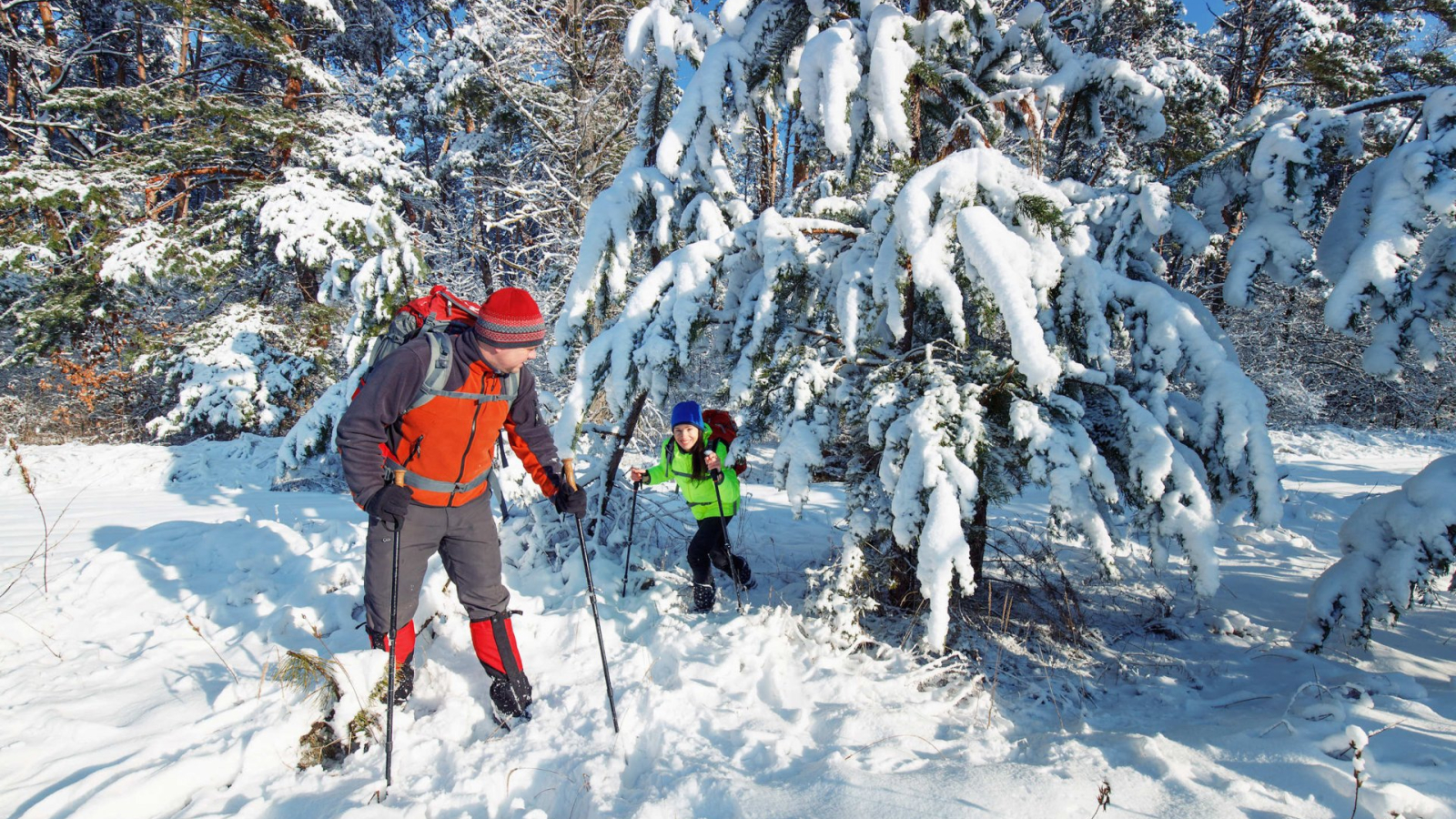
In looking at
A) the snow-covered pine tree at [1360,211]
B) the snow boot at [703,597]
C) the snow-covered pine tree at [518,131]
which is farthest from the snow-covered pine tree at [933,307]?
the snow-covered pine tree at [518,131]

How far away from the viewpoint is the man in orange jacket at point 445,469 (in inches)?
106

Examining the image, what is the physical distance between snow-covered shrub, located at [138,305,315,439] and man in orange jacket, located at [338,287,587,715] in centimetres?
1087

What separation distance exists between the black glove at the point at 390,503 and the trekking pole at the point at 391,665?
0.07 m

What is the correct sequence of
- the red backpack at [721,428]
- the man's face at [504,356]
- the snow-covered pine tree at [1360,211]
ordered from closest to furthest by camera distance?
the snow-covered pine tree at [1360,211], the man's face at [504,356], the red backpack at [721,428]

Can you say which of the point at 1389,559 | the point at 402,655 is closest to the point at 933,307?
the point at 1389,559

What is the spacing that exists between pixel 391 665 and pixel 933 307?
350cm

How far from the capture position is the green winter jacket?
471 centimetres

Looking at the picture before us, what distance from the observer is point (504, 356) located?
9.57 feet

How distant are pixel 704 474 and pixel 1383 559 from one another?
13.1ft

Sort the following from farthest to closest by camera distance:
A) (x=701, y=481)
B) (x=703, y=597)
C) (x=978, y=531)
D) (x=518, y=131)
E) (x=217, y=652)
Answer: (x=518, y=131) → (x=701, y=481) → (x=703, y=597) → (x=978, y=531) → (x=217, y=652)

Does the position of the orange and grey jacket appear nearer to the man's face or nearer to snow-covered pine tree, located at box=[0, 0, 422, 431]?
the man's face

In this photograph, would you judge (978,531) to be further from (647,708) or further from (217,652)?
(217,652)

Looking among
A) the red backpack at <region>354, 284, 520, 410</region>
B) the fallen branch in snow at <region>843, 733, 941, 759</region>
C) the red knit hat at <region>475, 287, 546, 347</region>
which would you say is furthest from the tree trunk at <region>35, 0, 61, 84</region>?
the fallen branch in snow at <region>843, 733, 941, 759</region>

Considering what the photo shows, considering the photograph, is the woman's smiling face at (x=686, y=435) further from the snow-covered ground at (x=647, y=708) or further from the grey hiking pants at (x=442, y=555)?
the grey hiking pants at (x=442, y=555)
